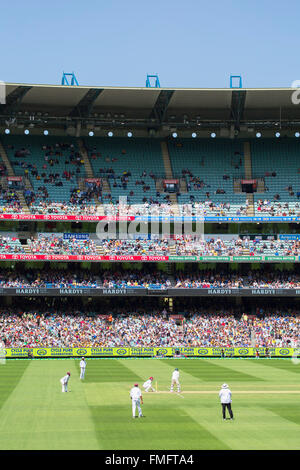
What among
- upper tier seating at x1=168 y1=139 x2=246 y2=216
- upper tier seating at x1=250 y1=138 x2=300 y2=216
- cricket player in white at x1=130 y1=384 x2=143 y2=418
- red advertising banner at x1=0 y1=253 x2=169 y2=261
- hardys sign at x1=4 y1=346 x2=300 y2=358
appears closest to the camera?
cricket player in white at x1=130 y1=384 x2=143 y2=418

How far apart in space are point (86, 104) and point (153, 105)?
7.20 meters

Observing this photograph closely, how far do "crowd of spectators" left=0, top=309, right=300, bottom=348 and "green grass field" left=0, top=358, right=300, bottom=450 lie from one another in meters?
11.1

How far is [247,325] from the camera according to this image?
5784 cm

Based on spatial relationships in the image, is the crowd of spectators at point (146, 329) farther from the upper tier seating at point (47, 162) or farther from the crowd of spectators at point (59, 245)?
the upper tier seating at point (47, 162)

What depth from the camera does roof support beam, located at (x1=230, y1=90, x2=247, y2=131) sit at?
206 ft

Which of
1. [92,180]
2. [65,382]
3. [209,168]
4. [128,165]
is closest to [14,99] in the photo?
[92,180]

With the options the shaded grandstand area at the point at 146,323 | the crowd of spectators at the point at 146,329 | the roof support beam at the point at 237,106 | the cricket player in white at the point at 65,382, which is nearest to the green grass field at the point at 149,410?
the cricket player in white at the point at 65,382

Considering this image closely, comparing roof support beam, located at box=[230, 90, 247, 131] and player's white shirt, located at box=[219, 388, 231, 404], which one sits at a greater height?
roof support beam, located at box=[230, 90, 247, 131]

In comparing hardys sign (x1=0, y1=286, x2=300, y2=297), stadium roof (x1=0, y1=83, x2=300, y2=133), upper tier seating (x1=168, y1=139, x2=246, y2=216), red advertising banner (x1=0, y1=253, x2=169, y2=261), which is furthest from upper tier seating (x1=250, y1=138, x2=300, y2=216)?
red advertising banner (x1=0, y1=253, x2=169, y2=261)

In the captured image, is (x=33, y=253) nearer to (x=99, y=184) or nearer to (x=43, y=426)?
(x=99, y=184)

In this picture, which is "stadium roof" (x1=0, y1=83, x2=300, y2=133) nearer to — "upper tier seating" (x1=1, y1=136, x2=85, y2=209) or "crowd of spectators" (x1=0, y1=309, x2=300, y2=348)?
"upper tier seating" (x1=1, y1=136, x2=85, y2=209)

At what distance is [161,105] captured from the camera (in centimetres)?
6562

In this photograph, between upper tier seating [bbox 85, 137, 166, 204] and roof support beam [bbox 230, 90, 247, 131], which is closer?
roof support beam [bbox 230, 90, 247, 131]

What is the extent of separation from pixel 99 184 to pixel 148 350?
21.1 m
